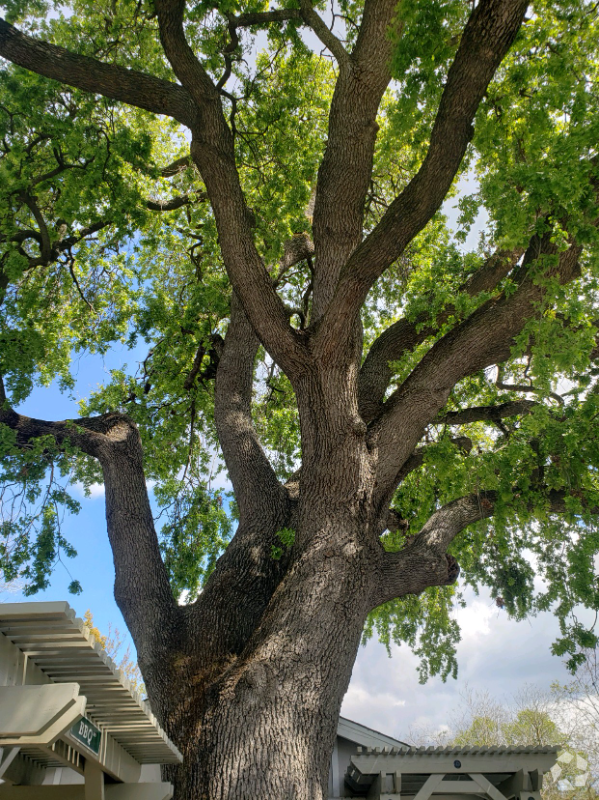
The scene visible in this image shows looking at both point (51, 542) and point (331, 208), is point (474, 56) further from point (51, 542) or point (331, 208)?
point (51, 542)

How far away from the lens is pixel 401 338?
7297mm

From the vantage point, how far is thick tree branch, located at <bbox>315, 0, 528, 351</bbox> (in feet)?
15.9

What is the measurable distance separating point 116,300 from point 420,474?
5787mm

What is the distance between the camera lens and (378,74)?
20.1ft

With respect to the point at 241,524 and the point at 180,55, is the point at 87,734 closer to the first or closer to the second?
the point at 241,524

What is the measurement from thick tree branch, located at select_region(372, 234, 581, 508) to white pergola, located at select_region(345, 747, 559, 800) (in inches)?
163

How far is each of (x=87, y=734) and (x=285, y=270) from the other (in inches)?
281

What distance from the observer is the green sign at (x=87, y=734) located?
3.21 m

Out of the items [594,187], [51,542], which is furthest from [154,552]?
[594,187]

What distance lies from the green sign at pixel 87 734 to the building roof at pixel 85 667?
10 cm

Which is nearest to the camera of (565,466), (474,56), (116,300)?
(474,56)

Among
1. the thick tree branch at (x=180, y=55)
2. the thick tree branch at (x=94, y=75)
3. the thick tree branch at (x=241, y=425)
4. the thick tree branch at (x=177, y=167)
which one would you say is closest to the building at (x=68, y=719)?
the thick tree branch at (x=241, y=425)

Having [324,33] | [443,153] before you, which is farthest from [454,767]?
[324,33]

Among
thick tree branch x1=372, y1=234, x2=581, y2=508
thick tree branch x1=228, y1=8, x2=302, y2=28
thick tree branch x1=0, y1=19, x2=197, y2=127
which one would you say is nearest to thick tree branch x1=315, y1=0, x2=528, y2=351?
thick tree branch x1=372, y1=234, x2=581, y2=508
